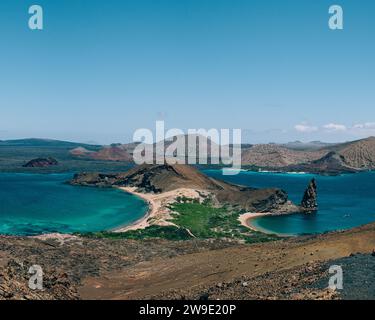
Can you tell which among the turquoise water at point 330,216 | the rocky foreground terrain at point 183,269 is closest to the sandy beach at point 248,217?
the turquoise water at point 330,216

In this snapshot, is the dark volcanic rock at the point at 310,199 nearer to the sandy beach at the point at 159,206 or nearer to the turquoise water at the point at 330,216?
the turquoise water at the point at 330,216

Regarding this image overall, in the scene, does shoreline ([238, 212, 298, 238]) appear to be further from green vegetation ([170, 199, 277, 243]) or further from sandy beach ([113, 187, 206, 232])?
sandy beach ([113, 187, 206, 232])

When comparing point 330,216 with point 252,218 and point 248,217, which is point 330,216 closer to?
point 252,218

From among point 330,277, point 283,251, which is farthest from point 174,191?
point 330,277

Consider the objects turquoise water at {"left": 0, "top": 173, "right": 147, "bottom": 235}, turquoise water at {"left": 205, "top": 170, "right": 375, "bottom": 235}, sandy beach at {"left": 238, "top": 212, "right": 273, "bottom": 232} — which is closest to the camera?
turquoise water at {"left": 0, "top": 173, "right": 147, "bottom": 235}

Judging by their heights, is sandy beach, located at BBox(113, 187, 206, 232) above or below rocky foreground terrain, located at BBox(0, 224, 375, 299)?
below

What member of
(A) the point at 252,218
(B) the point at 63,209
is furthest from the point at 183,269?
(B) the point at 63,209

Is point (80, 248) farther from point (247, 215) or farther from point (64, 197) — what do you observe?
point (64, 197)

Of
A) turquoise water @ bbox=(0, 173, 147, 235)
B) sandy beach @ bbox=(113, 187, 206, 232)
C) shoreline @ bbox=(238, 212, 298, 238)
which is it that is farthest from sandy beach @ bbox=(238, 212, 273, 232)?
turquoise water @ bbox=(0, 173, 147, 235)

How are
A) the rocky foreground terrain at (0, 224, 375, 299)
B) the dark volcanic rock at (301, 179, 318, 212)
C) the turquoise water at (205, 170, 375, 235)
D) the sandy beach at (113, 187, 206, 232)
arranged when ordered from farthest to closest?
the dark volcanic rock at (301, 179, 318, 212) → the turquoise water at (205, 170, 375, 235) → the sandy beach at (113, 187, 206, 232) → the rocky foreground terrain at (0, 224, 375, 299)
